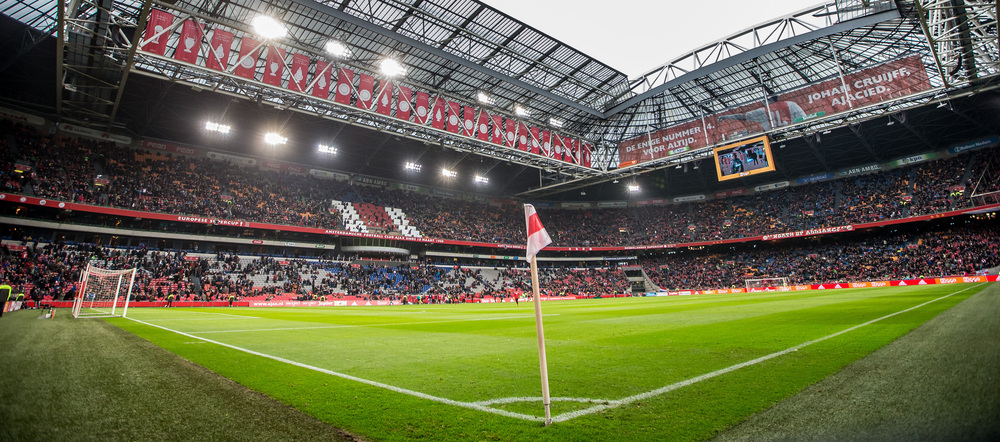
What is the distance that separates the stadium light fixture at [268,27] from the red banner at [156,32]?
5.07 m

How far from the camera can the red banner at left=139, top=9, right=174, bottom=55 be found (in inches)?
687

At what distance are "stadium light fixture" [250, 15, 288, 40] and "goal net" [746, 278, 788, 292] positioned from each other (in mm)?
46018

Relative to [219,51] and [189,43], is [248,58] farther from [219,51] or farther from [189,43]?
[189,43]

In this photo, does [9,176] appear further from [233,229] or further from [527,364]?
[527,364]

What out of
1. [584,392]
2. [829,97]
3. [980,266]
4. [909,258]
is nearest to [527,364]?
[584,392]

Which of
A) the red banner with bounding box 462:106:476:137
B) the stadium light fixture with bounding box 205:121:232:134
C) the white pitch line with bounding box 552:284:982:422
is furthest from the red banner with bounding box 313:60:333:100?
the white pitch line with bounding box 552:284:982:422

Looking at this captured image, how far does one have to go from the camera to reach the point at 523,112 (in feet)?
120

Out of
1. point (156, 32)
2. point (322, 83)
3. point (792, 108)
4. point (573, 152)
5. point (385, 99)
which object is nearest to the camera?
point (156, 32)

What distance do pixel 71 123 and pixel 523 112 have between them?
36492mm

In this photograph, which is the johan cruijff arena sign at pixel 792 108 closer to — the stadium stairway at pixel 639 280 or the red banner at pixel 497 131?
the red banner at pixel 497 131

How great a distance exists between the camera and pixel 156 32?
17.7 meters

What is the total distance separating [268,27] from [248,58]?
16.0ft

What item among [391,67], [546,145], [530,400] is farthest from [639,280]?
[530,400]

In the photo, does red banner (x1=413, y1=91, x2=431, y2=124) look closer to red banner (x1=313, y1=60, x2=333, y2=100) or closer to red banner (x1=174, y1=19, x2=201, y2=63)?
red banner (x1=313, y1=60, x2=333, y2=100)
